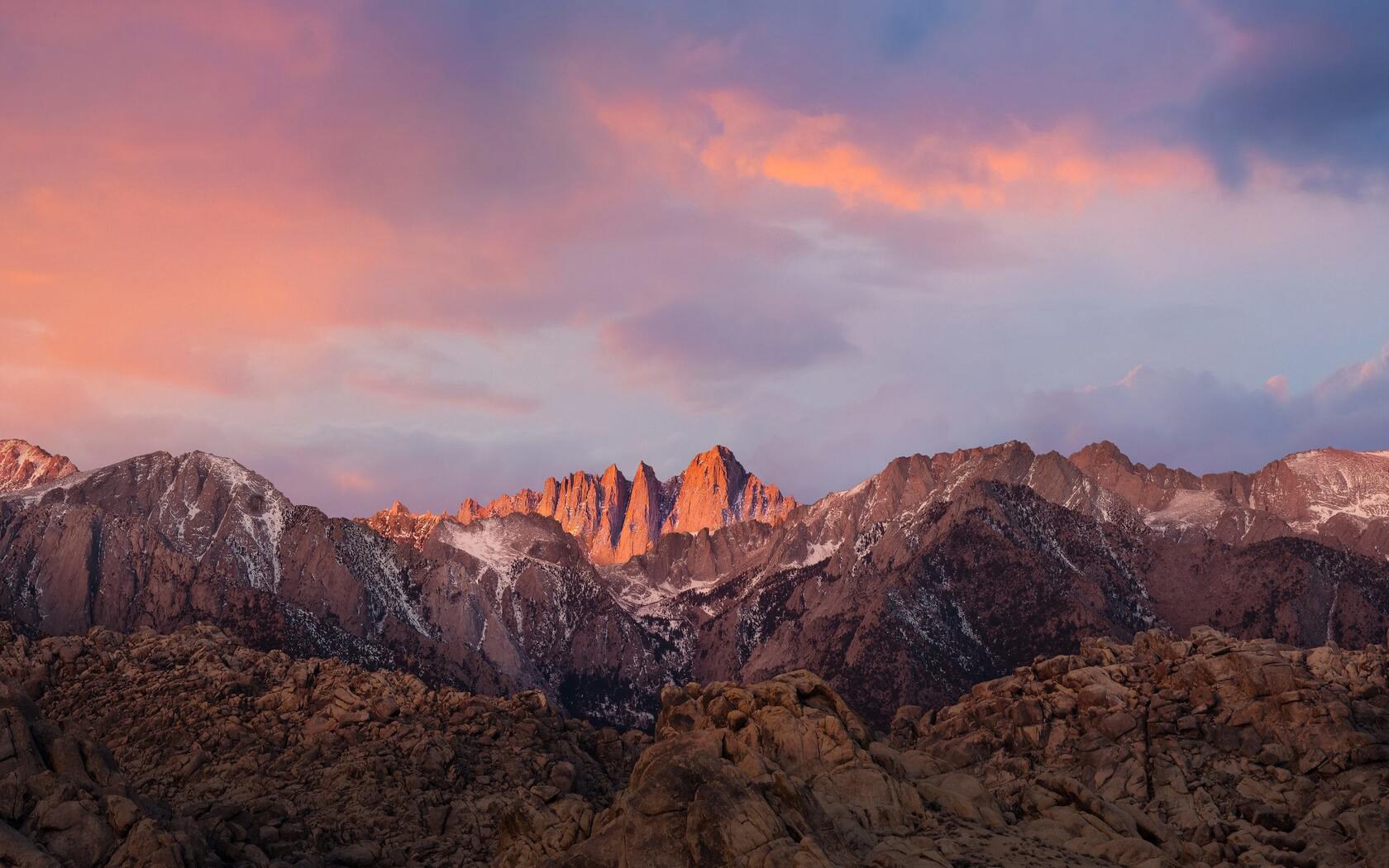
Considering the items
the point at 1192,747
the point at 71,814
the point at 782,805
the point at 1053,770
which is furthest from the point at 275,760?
the point at 1192,747

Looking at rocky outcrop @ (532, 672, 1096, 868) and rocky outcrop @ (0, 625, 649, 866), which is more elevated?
rocky outcrop @ (532, 672, 1096, 868)

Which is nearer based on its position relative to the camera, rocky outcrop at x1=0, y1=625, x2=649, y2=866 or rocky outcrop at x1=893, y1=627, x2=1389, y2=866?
rocky outcrop at x1=0, y1=625, x2=649, y2=866

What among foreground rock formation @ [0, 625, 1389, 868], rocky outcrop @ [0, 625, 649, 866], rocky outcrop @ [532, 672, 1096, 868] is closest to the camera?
rocky outcrop @ [532, 672, 1096, 868]

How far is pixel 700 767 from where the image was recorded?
143ft

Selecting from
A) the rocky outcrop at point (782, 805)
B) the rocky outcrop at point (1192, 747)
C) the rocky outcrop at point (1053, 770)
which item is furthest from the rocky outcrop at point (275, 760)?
the rocky outcrop at point (1192, 747)

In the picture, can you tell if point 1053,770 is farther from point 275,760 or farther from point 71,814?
point 71,814

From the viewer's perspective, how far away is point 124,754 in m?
80.0

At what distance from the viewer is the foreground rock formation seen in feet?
149

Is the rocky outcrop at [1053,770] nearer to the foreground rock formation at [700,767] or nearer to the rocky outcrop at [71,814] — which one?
the foreground rock formation at [700,767]

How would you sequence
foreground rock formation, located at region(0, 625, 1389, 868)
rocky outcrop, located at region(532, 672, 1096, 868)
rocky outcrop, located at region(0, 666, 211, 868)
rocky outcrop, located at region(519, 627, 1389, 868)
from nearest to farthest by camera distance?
rocky outcrop, located at region(532, 672, 1096, 868) < rocky outcrop, located at region(519, 627, 1389, 868) < foreground rock formation, located at region(0, 625, 1389, 868) < rocky outcrop, located at region(0, 666, 211, 868)

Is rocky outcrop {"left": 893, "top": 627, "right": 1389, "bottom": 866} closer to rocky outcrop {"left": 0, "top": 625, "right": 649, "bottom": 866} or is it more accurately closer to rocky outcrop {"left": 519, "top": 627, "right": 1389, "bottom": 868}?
rocky outcrop {"left": 519, "top": 627, "right": 1389, "bottom": 868}

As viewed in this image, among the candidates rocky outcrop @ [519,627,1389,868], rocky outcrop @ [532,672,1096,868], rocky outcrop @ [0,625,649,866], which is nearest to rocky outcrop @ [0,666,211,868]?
rocky outcrop @ [0,625,649,866]

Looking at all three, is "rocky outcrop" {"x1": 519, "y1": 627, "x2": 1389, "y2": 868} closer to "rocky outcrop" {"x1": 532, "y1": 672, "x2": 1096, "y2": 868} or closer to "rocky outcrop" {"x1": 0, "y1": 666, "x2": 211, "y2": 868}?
"rocky outcrop" {"x1": 532, "y1": 672, "x2": 1096, "y2": 868}

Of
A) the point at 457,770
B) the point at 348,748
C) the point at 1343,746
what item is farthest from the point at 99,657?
the point at 1343,746
